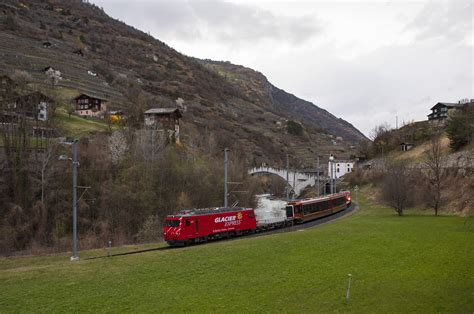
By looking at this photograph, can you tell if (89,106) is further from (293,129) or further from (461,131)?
(293,129)

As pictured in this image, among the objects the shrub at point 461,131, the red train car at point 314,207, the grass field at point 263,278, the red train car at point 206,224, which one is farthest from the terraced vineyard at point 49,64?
the shrub at point 461,131

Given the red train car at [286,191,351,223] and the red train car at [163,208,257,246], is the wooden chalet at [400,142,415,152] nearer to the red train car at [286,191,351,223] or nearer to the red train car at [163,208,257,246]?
the red train car at [286,191,351,223]

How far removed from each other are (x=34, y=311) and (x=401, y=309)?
1462cm

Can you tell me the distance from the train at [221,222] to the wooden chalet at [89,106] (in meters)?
49.6

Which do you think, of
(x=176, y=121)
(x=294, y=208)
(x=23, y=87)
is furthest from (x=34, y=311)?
(x=176, y=121)

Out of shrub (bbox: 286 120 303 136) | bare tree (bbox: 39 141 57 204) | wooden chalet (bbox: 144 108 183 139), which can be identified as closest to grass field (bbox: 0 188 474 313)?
bare tree (bbox: 39 141 57 204)

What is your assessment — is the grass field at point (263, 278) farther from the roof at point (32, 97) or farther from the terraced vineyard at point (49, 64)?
the terraced vineyard at point (49, 64)

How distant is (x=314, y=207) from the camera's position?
56.9 metres

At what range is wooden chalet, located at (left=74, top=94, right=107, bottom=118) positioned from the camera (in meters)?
86.6

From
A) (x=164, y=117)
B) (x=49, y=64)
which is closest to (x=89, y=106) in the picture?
(x=164, y=117)

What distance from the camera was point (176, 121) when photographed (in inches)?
3391

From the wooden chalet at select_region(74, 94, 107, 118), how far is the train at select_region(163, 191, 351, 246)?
4955 centimetres

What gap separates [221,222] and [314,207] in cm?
2109

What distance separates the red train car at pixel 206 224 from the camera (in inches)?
1362
